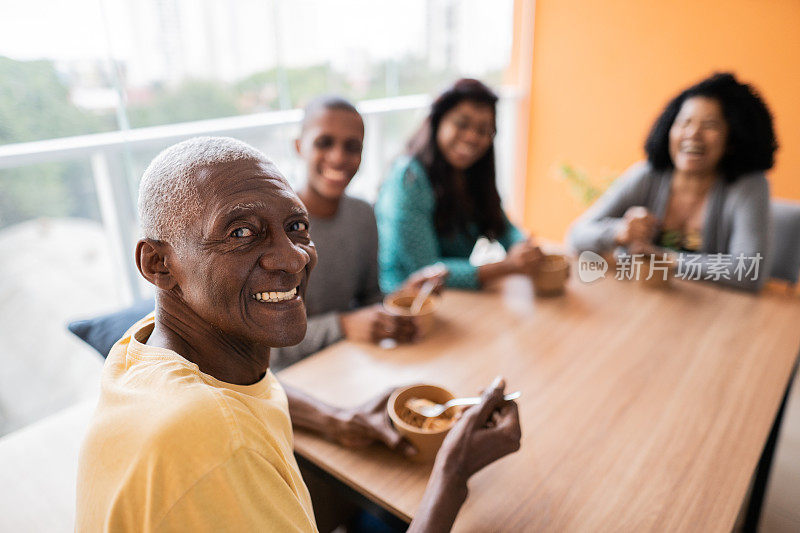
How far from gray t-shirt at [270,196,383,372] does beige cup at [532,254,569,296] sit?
448mm

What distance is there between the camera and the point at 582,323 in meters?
1.26

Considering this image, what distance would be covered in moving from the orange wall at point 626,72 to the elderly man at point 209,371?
1.12 m

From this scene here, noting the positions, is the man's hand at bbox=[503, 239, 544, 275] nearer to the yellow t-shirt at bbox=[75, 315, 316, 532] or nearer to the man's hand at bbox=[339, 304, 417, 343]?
the man's hand at bbox=[339, 304, 417, 343]

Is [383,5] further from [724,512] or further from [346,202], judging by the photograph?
[724,512]

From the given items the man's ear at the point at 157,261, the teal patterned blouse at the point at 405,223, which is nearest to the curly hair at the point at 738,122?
the teal patterned blouse at the point at 405,223

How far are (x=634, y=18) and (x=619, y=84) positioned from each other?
2.18ft

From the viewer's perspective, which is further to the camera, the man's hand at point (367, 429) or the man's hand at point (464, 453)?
the man's hand at point (367, 429)

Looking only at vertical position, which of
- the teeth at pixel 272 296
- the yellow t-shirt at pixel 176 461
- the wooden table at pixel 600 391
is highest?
the teeth at pixel 272 296

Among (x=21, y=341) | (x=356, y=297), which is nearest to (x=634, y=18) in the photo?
(x=356, y=297)

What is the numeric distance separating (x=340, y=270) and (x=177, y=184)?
86 cm

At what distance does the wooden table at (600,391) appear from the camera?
751 millimetres

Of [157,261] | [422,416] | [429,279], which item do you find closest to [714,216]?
[429,279]

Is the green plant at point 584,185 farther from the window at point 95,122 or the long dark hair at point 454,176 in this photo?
the window at point 95,122

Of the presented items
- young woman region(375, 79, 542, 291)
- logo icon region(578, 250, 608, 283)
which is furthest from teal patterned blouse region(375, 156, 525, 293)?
logo icon region(578, 250, 608, 283)
